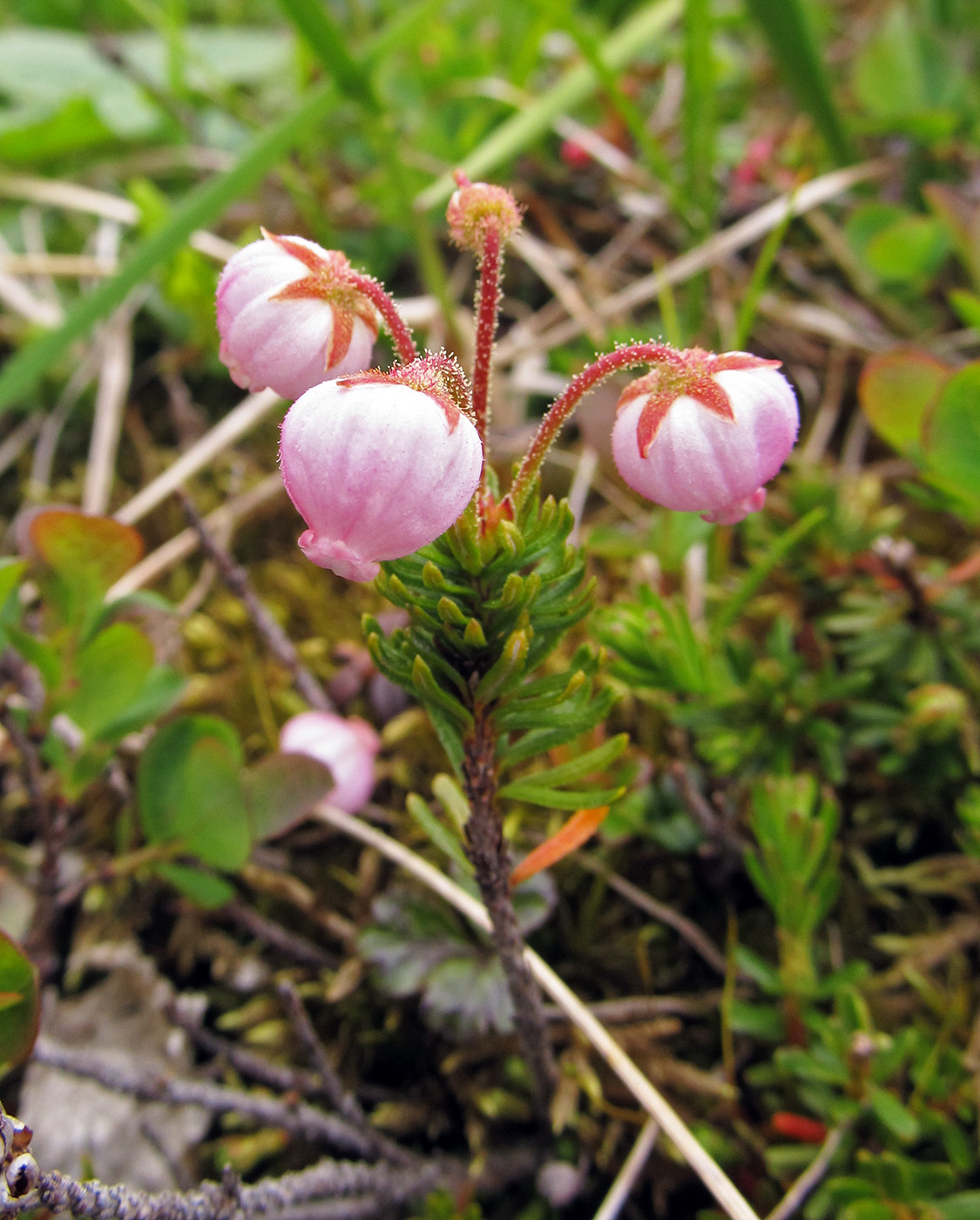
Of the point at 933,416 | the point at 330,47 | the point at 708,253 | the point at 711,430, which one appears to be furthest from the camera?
the point at 708,253

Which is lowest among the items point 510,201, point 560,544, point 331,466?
point 560,544

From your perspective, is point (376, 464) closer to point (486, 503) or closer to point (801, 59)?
point (486, 503)

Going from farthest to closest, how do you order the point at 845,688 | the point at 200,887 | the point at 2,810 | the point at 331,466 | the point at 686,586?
the point at 686,586 → the point at 2,810 → the point at 845,688 → the point at 200,887 → the point at 331,466

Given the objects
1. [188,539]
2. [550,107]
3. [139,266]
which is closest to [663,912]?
[188,539]

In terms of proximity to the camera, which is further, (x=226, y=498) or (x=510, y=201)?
(x=226, y=498)

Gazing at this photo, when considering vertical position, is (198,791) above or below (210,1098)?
above

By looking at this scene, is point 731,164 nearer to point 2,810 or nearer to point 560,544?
point 560,544

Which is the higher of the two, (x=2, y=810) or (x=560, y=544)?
(x=560, y=544)

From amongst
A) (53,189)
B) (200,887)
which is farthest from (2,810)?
(53,189)

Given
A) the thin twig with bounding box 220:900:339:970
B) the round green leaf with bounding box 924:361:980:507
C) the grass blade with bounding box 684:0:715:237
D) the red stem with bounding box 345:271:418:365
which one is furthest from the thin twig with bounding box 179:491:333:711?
the grass blade with bounding box 684:0:715:237
